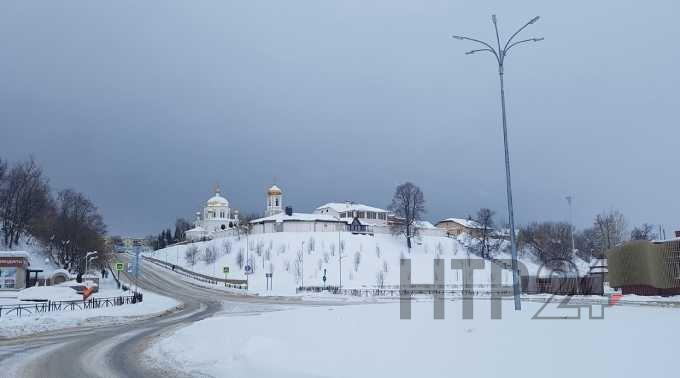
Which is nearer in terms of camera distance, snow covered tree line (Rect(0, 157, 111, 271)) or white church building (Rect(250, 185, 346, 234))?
snow covered tree line (Rect(0, 157, 111, 271))

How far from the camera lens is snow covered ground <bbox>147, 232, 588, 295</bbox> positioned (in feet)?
321

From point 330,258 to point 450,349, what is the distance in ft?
335

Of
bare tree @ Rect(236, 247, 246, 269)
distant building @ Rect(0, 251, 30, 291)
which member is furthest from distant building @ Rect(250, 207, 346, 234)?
distant building @ Rect(0, 251, 30, 291)

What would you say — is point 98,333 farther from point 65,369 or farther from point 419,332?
point 419,332

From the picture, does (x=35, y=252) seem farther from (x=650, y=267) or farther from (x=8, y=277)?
(x=650, y=267)

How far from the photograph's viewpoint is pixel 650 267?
51938mm

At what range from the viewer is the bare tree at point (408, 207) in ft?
428

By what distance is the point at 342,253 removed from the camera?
116 m

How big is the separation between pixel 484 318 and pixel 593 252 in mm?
127911

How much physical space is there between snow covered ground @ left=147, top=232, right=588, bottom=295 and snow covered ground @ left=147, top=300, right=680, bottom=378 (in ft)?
238

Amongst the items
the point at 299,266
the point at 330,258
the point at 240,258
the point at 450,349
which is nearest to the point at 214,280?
the point at 299,266

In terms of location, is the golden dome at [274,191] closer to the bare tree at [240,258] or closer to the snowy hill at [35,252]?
the bare tree at [240,258]

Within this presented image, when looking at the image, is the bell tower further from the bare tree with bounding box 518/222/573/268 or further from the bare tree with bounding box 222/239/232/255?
the bare tree with bounding box 518/222/573/268

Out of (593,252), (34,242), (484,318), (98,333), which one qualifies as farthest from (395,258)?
(484,318)
